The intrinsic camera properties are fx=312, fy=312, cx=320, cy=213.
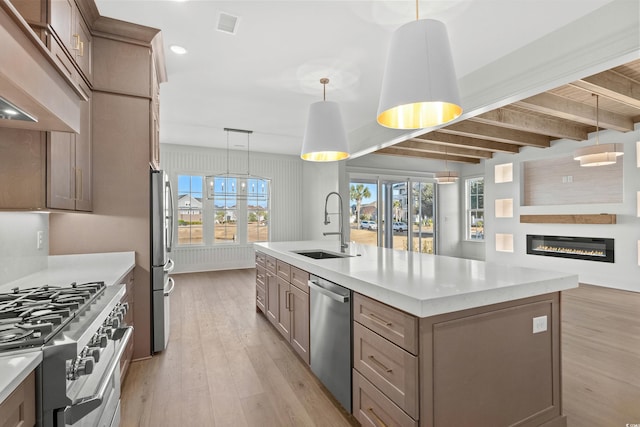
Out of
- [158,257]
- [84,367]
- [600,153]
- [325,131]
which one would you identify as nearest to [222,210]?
[158,257]

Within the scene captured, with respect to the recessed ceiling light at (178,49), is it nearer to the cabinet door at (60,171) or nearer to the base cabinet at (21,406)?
the cabinet door at (60,171)

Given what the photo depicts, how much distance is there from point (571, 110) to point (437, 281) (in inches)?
162

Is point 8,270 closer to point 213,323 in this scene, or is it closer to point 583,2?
point 213,323

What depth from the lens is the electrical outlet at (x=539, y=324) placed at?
171cm

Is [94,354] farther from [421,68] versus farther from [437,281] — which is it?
[421,68]

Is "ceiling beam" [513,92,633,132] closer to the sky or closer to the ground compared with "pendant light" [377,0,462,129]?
closer to the sky

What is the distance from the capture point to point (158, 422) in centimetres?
195

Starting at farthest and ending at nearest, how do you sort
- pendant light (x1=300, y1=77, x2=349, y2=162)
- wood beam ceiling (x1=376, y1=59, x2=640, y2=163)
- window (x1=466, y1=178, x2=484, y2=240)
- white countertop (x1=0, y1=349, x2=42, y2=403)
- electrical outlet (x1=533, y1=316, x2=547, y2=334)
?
window (x1=466, y1=178, x2=484, y2=240), wood beam ceiling (x1=376, y1=59, x2=640, y2=163), pendant light (x1=300, y1=77, x2=349, y2=162), electrical outlet (x1=533, y1=316, x2=547, y2=334), white countertop (x1=0, y1=349, x2=42, y2=403)

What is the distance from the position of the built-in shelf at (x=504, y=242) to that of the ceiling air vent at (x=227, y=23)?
7.09m

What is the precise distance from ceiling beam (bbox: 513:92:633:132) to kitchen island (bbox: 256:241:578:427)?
2.85 meters

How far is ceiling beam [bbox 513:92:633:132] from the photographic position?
12.7 feet

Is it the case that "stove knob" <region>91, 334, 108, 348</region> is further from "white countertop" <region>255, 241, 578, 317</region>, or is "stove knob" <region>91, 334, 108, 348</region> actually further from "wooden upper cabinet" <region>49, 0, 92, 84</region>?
"wooden upper cabinet" <region>49, 0, 92, 84</region>

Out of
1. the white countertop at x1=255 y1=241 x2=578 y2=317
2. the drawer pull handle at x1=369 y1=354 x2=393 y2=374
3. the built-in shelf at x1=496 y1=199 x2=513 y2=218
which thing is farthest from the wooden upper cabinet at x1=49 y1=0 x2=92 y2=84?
the built-in shelf at x1=496 y1=199 x2=513 y2=218

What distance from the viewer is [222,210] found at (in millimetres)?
Answer: 7430
